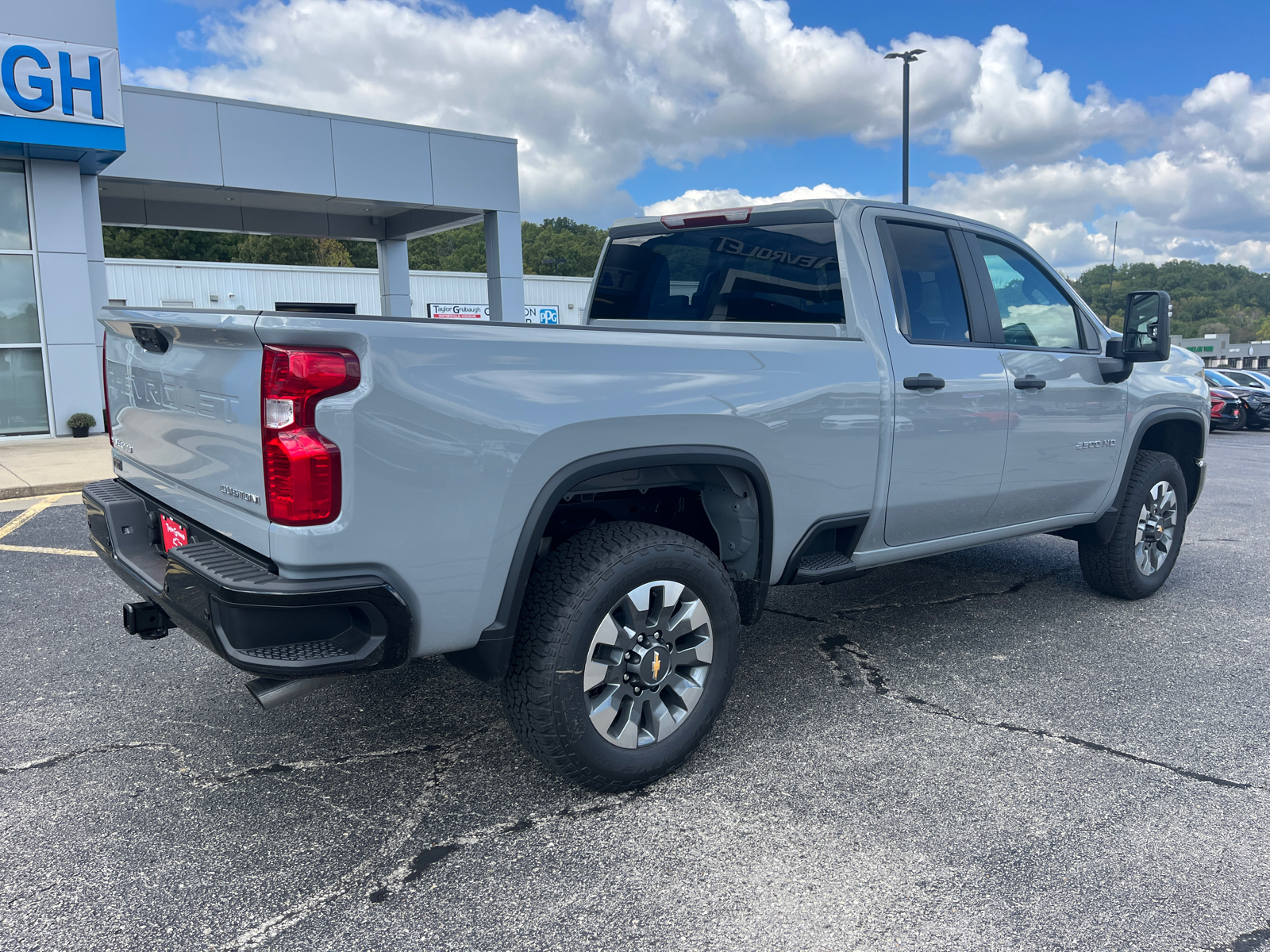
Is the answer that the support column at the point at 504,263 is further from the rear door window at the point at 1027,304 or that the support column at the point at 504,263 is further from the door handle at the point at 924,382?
the door handle at the point at 924,382

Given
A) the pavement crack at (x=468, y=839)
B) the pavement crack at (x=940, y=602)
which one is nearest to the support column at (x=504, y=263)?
the pavement crack at (x=940, y=602)

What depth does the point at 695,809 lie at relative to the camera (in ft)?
9.76

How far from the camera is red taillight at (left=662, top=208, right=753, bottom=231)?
4.09m

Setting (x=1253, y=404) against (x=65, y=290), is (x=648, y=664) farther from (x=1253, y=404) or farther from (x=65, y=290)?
(x=1253, y=404)

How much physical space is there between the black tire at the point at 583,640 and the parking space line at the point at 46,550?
492 cm

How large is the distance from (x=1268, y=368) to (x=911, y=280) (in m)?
48.8

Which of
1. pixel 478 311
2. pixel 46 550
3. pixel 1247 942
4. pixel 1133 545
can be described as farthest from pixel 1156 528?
pixel 478 311

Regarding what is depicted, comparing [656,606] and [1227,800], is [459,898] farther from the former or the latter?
[1227,800]

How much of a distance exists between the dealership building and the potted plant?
0.19 meters

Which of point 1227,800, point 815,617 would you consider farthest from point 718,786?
point 815,617

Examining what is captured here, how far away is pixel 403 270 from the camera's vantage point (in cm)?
2245

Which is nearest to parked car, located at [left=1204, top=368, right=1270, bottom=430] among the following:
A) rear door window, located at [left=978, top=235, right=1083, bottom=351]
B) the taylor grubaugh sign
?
the taylor grubaugh sign

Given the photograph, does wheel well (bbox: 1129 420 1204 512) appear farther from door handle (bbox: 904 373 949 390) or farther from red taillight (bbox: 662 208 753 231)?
red taillight (bbox: 662 208 753 231)

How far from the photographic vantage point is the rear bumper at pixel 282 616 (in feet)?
7.72
